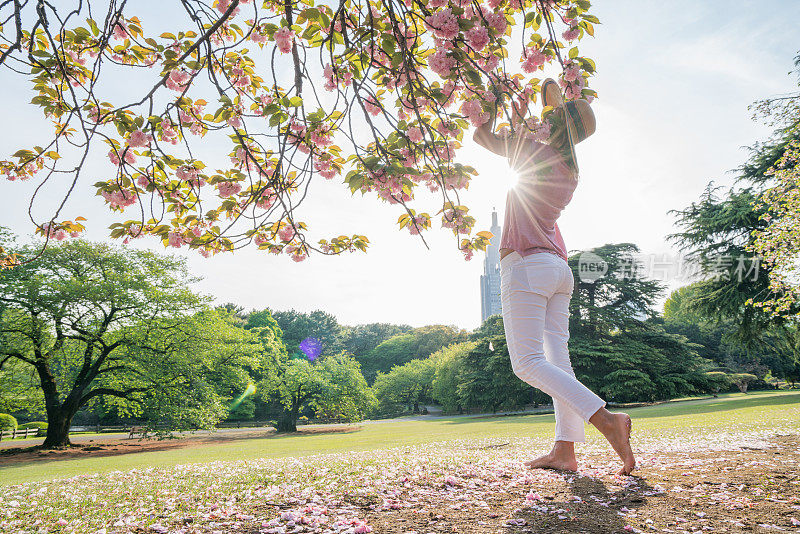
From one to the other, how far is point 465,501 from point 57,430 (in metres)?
22.3

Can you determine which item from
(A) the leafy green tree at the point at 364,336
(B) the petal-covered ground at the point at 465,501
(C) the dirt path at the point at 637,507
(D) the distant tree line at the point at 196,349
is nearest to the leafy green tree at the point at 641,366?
(D) the distant tree line at the point at 196,349

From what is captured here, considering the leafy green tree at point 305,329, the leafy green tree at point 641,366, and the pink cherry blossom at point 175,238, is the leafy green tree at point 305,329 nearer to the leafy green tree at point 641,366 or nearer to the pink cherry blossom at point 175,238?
the leafy green tree at point 641,366

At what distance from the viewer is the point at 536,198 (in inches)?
110

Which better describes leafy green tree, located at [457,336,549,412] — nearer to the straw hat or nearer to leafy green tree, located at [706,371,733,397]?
leafy green tree, located at [706,371,733,397]

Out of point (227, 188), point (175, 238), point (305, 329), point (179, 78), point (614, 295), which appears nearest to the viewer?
point (179, 78)

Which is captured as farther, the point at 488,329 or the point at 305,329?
the point at 305,329

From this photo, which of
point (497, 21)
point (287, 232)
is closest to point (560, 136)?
point (497, 21)

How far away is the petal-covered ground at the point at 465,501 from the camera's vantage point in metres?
1.90

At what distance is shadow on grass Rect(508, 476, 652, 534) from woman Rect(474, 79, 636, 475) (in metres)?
0.28

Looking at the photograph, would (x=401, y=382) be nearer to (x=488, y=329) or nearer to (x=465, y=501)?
(x=488, y=329)

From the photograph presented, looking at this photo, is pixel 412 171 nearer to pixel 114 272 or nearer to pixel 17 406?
pixel 114 272

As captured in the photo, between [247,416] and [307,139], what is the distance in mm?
41427

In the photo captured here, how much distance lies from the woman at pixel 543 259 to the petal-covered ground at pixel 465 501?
0.41 m

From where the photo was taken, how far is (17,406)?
1948 cm
